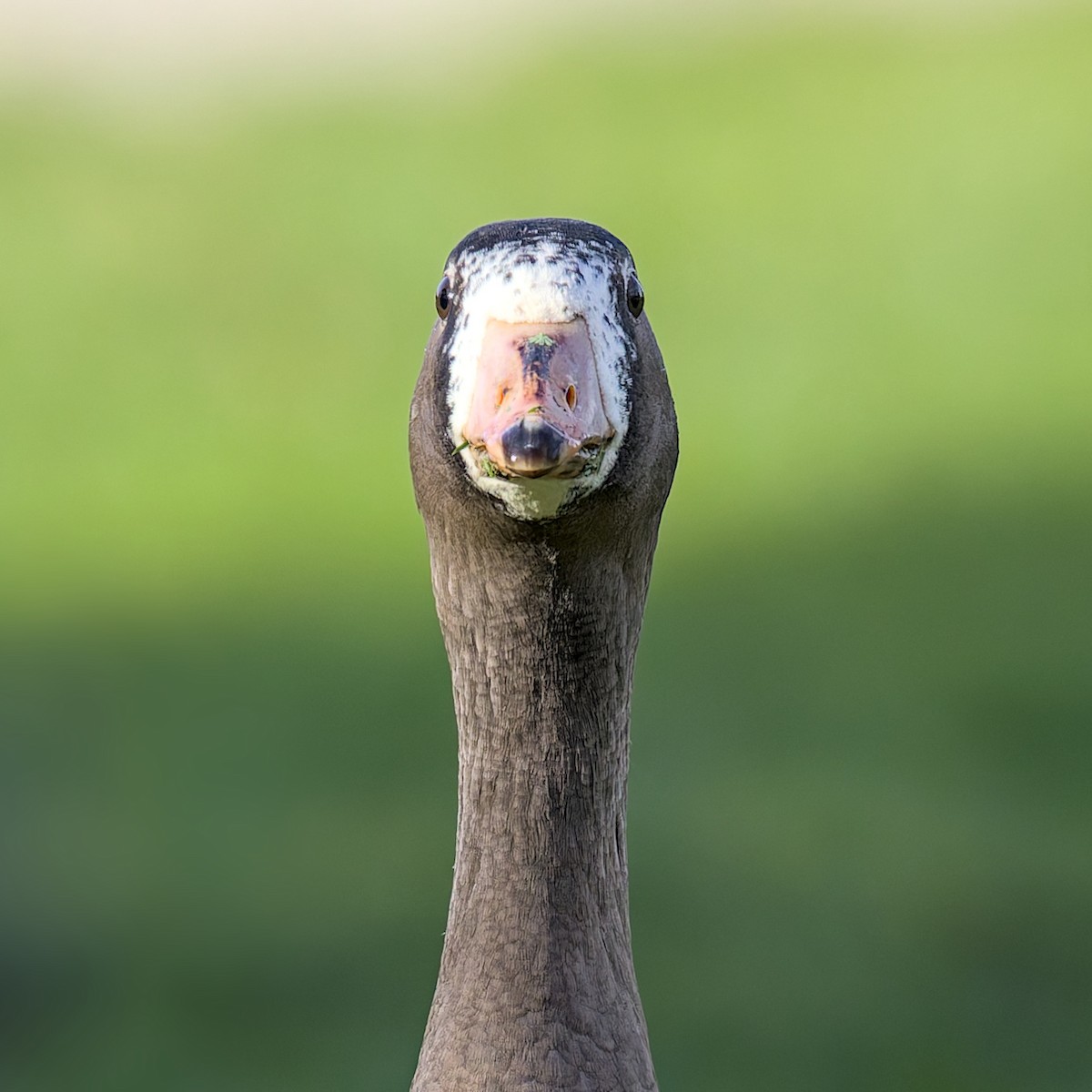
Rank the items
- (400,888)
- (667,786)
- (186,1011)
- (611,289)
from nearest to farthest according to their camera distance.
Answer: (611,289)
(186,1011)
(400,888)
(667,786)

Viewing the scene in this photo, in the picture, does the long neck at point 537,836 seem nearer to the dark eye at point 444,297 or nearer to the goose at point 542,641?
the goose at point 542,641

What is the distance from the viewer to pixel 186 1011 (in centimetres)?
279

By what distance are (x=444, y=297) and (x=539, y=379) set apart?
8.1 inches

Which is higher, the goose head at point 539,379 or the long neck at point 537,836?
the goose head at point 539,379

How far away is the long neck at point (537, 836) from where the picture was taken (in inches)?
50.3

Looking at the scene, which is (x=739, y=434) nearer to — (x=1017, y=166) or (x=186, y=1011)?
(x=1017, y=166)

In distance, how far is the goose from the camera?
1.15 meters

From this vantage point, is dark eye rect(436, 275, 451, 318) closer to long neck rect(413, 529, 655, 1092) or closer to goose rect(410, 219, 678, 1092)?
goose rect(410, 219, 678, 1092)

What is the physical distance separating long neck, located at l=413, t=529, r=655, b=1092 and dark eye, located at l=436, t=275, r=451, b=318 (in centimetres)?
18

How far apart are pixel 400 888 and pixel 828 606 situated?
1467 millimetres

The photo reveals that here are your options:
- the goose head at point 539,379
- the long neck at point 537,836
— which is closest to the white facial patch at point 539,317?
the goose head at point 539,379

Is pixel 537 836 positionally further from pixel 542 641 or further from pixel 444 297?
pixel 444 297

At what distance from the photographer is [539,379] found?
108 cm

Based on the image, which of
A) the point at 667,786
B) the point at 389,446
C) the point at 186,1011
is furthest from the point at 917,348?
the point at 186,1011
